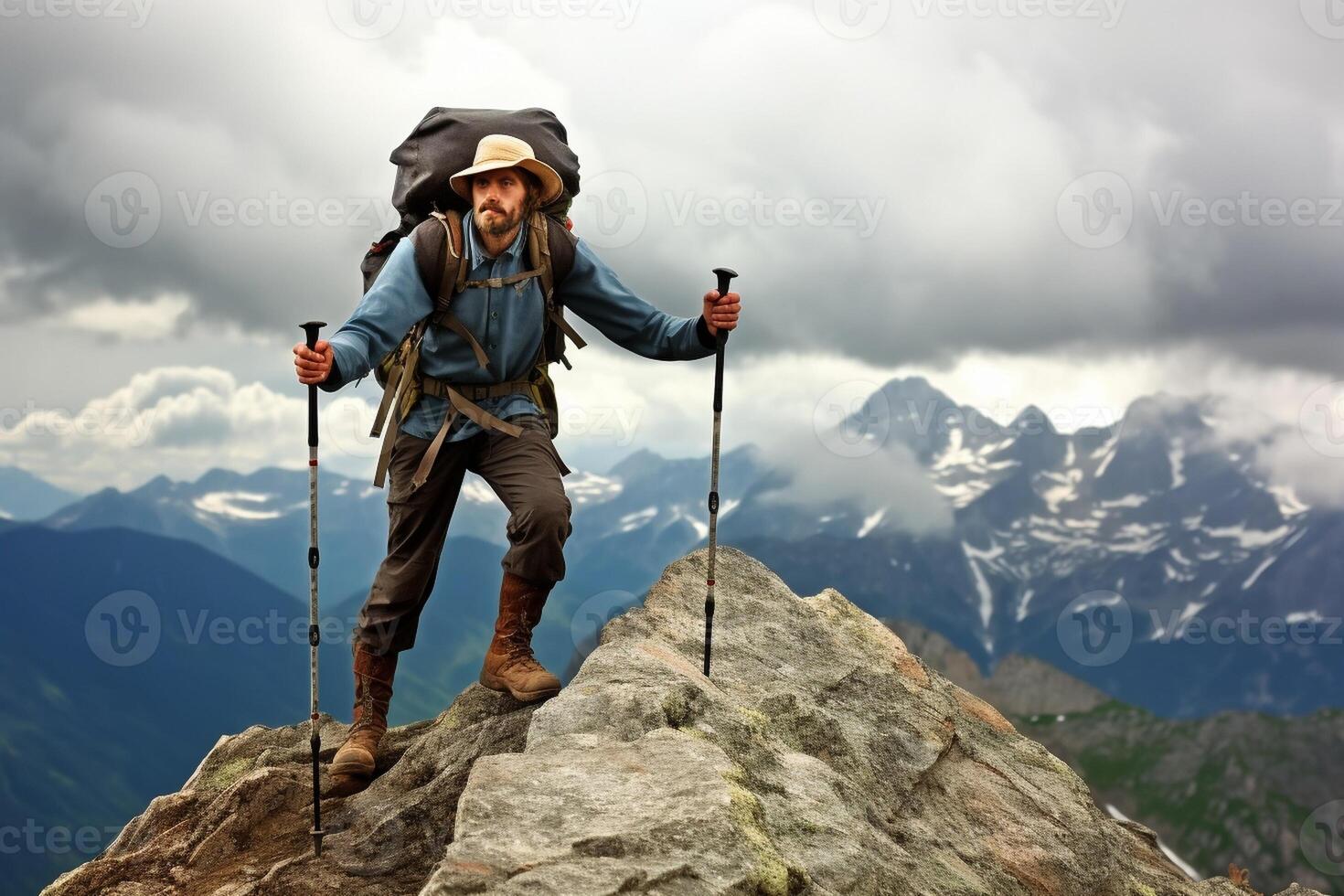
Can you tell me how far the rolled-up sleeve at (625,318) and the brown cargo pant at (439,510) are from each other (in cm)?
118

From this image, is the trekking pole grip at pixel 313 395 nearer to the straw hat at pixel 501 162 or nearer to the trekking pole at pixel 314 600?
the trekking pole at pixel 314 600

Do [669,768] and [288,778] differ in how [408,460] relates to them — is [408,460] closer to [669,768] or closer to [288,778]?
[288,778]

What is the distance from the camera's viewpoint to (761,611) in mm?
11375

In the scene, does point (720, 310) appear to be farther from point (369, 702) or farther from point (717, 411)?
point (369, 702)

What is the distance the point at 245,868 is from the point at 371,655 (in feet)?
6.91

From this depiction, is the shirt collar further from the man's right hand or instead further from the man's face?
the man's right hand

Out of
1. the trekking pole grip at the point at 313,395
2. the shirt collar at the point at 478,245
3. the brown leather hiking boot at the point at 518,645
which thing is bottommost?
Answer: the brown leather hiking boot at the point at 518,645

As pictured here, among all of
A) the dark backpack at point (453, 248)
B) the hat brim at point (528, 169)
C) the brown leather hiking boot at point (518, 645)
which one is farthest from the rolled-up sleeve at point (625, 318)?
the brown leather hiking boot at point (518, 645)

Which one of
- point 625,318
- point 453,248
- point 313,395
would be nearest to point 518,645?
point 313,395

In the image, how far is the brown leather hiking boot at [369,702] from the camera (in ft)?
31.6

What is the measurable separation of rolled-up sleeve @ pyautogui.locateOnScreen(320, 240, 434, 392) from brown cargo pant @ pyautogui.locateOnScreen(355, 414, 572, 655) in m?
1.21

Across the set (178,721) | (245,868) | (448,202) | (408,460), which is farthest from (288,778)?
(178,721)

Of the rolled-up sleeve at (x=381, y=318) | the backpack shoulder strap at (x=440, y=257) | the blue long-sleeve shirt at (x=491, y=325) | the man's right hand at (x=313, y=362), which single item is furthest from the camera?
the backpack shoulder strap at (x=440, y=257)

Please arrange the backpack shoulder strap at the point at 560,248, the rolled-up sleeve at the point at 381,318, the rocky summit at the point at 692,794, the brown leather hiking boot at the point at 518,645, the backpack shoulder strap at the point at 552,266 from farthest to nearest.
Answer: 1. the backpack shoulder strap at the point at 560,248
2. the backpack shoulder strap at the point at 552,266
3. the brown leather hiking boot at the point at 518,645
4. the rolled-up sleeve at the point at 381,318
5. the rocky summit at the point at 692,794
